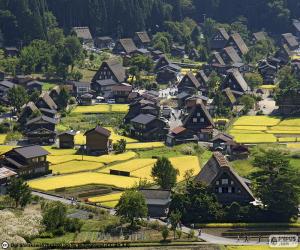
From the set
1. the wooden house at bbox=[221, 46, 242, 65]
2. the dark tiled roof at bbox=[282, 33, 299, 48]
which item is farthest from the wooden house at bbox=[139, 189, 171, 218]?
the dark tiled roof at bbox=[282, 33, 299, 48]

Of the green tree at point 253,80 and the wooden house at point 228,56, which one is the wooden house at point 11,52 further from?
the green tree at point 253,80

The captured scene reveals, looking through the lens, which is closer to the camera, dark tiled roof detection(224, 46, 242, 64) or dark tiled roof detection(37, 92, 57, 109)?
dark tiled roof detection(37, 92, 57, 109)

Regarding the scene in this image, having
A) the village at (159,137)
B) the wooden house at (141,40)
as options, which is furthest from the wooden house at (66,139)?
the wooden house at (141,40)

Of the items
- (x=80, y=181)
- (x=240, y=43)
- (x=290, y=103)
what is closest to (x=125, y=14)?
(x=240, y=43)

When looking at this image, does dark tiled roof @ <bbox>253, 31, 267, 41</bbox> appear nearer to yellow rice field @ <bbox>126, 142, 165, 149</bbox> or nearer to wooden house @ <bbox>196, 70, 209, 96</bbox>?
wooden house @ <bbox>196, 70, 209, 96</bbox>

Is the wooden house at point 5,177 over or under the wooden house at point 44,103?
under

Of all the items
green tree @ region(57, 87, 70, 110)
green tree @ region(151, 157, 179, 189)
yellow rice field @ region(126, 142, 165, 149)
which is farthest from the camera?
green tree @ region(57, 87, 70, 110)

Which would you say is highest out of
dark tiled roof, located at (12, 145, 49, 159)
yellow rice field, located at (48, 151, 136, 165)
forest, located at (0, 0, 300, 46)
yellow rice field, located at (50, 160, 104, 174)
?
forest, located at (0, 0, 300, 46)
